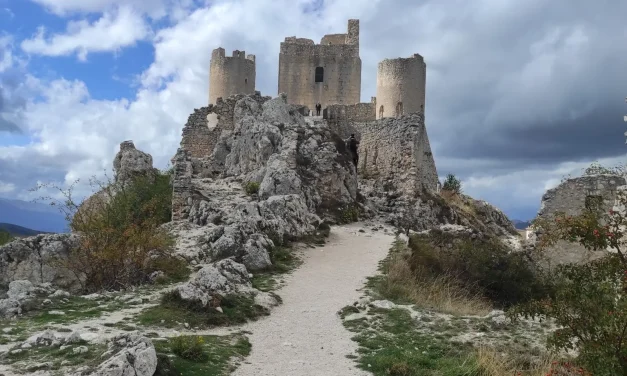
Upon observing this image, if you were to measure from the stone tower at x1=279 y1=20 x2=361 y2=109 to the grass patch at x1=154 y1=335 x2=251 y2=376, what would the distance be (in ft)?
116

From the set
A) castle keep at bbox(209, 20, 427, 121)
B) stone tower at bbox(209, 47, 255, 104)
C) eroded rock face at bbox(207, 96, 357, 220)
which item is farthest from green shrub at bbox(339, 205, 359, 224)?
stone tower at bbox(209, 47, 255, 104)

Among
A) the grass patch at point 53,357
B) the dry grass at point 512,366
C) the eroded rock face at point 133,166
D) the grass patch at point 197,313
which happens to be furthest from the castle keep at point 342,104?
the dry grass at point 512,366

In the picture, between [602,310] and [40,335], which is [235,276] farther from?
[602,310]

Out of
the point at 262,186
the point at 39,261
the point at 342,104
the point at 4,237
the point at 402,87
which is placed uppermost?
the point at 402,87

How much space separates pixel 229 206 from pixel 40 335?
12.0 metres

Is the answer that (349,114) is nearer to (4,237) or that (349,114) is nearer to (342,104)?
(342,104)

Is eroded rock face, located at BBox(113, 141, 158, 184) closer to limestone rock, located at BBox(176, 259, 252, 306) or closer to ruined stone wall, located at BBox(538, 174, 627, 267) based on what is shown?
limestone rock, located at BBox(176, 259, 252, 306)

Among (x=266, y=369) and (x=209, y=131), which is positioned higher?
(x=209, y=131)

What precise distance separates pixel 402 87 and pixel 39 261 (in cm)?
2947

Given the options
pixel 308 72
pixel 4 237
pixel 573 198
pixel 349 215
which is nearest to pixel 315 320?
pixel 573 198

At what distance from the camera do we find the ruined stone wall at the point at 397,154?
2327cm

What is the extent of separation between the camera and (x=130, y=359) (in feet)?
18.3

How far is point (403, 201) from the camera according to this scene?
2244cm

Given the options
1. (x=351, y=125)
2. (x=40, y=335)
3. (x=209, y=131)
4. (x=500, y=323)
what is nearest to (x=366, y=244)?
(x=500, y=323)
